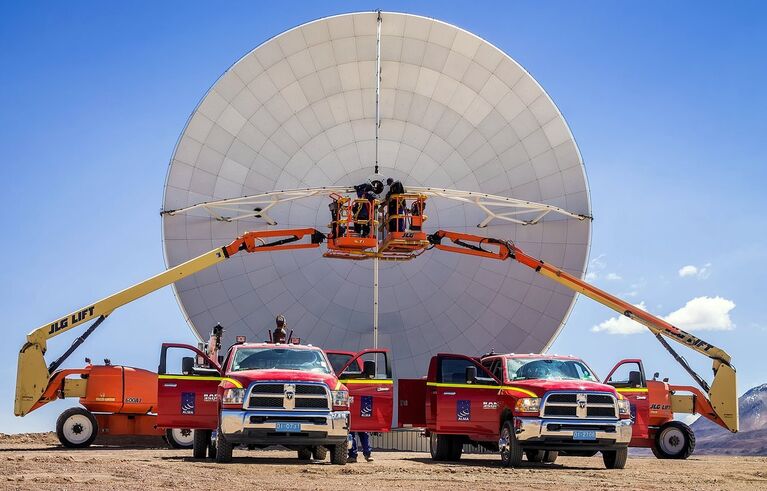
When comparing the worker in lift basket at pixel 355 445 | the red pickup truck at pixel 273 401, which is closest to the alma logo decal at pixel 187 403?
the red pickup truck at pixel 273 401

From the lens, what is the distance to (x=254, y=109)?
114 feet

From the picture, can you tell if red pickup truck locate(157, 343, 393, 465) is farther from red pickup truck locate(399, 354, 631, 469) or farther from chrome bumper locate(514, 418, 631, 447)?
chrome bumper locate(514, 418, 631, 447)

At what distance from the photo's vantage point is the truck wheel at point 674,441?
28.7 meters

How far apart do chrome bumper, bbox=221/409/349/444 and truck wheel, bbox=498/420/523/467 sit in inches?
149

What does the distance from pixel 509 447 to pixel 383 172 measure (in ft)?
54.2

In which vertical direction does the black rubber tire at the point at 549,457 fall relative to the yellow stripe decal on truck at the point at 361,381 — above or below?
below

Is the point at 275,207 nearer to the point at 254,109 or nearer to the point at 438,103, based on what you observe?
the point at 254,109

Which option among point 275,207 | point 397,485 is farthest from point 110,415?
point 397,485

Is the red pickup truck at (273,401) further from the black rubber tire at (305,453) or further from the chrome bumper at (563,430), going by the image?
the chrome bumper at (563,430)

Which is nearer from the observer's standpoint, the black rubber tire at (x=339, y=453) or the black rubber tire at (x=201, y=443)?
the black rubber tire at (x=339, y=453)

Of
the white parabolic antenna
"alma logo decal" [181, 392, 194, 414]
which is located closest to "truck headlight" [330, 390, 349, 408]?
"alma logo decal" [181, 392, 194, 414]

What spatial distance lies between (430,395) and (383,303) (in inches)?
511

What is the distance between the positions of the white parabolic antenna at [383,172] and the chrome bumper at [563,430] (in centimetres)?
1517

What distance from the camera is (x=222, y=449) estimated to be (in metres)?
19.1
